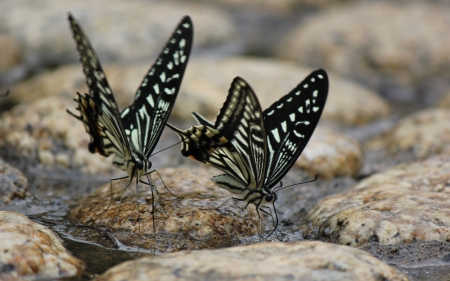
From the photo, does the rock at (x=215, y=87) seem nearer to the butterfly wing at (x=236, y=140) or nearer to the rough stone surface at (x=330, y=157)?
the rough stone surface at (x=330, y=157)

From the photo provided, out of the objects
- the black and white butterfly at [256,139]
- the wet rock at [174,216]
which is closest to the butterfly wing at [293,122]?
the black and white butterfly at [256,139]

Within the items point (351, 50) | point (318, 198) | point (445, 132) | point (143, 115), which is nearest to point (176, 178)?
point (143, 115)

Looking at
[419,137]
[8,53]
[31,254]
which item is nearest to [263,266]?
[31,254]

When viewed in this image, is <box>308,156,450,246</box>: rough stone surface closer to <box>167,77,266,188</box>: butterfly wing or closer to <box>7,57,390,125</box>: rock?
<box>167,77,266,188</box>: butterfly wing

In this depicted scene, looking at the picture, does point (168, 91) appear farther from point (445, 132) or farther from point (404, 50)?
point (404, 50)

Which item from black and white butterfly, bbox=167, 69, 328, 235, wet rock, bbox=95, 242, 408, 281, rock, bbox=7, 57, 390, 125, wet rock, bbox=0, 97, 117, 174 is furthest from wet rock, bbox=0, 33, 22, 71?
wet rock, bbox=95, 242, 408, 281

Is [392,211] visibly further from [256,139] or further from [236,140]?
[236,140]
